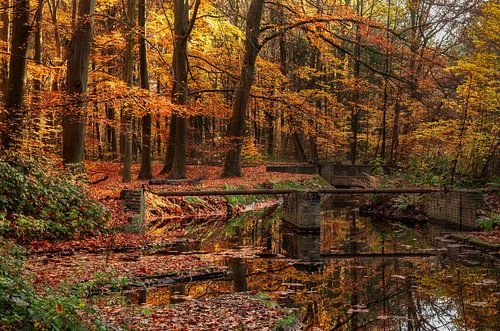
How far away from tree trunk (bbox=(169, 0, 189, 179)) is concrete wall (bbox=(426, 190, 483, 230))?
38.1ft

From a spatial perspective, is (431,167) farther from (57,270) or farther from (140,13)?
(57,270)

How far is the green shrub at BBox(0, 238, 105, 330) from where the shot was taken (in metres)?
4.10

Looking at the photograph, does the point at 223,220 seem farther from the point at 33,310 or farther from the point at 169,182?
the point at 33,310

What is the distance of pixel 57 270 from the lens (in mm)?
8719

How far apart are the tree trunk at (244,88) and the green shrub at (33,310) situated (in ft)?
63.3

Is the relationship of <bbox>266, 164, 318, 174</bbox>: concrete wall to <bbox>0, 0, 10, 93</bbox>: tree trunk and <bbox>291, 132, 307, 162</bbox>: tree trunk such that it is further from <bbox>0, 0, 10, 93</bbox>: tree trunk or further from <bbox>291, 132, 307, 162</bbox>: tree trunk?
<bbox>0, 0, 10, 93</bbox>: tree trunk

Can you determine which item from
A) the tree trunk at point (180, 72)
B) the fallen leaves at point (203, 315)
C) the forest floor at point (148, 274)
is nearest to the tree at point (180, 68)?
the tree trunk at point (180, 72)

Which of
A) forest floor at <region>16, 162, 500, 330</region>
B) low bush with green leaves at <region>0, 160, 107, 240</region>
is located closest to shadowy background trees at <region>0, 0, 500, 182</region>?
low bush with green leaves at <region>0, 160, 107, 240</region>

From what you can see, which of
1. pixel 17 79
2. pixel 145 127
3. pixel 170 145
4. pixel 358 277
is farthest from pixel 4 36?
pixel 358 277

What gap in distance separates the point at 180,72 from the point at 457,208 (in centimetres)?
1363

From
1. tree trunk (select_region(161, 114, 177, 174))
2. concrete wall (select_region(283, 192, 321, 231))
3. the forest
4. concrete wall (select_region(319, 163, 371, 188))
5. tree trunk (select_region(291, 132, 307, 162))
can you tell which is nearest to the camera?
the forest

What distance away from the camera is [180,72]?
22.8 m

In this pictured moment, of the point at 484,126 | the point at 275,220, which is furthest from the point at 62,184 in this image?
the point at 484,126

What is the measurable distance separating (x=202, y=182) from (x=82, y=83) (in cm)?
879
